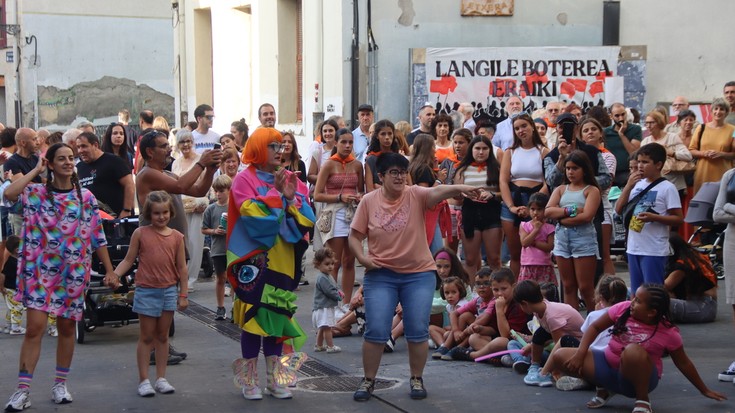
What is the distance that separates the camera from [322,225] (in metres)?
11.6

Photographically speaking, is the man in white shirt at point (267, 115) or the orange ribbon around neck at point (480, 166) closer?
the orange ribbon around neck at point (480, 166)

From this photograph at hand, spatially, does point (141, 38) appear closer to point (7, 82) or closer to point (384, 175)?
point (7, 82)

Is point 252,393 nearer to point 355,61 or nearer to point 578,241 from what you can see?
point 578,241

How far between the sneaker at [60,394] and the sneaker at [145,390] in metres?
0.51

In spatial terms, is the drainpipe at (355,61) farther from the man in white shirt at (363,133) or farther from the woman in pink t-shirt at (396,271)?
the woman in pink t-shirt at (396,271)

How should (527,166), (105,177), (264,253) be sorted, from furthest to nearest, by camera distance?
(527,166)
(105,177)
(264,253)

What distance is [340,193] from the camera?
1159cm

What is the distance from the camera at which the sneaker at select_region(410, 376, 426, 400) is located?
7.97 m

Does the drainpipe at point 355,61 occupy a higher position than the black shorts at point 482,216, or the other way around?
the drainpipe at point 355,61

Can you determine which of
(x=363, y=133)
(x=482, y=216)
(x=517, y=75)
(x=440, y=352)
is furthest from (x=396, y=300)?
(x=517, y=75)

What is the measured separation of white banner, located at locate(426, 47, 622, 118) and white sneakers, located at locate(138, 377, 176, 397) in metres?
11.5

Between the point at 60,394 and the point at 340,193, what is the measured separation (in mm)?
4374

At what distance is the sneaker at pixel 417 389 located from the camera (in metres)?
7.97

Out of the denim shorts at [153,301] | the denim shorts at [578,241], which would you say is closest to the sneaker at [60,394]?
the denim shorts at [153,301]
